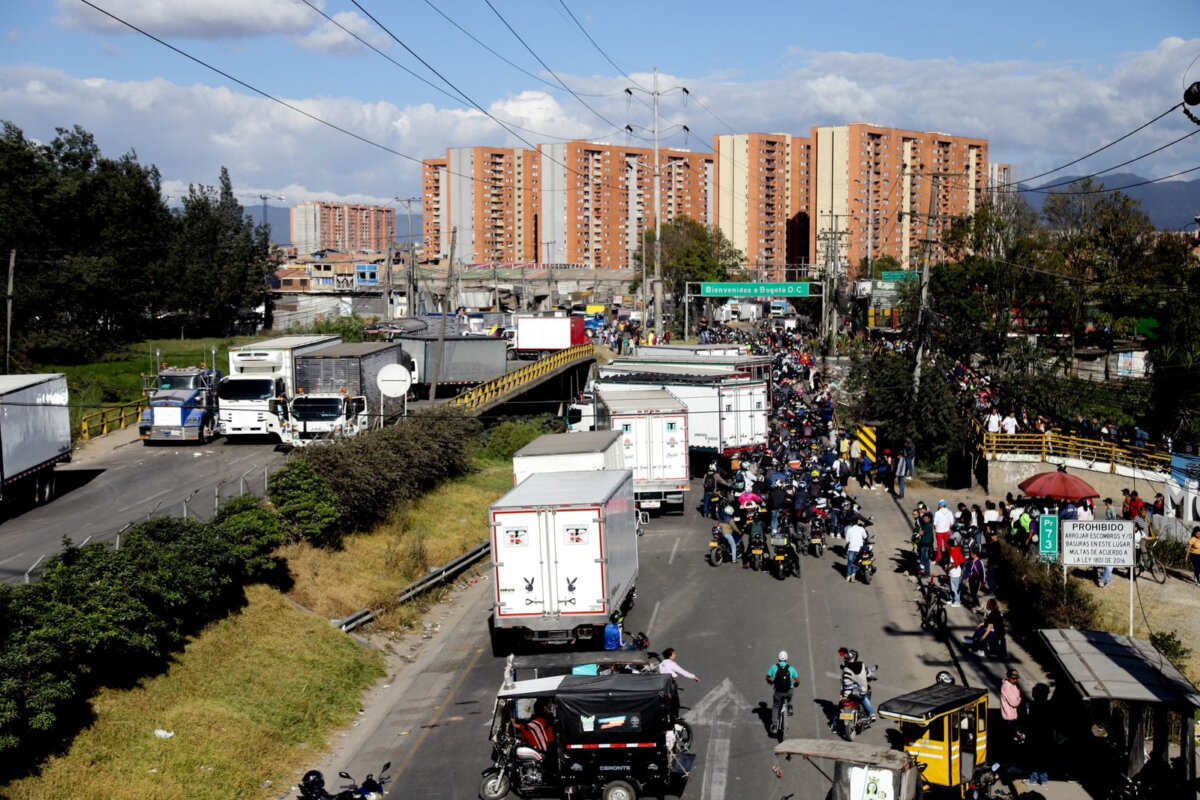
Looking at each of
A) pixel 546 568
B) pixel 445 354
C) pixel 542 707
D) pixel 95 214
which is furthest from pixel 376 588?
pixel 95 214

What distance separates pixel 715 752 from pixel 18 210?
170ft

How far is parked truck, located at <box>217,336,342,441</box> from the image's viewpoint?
113ft

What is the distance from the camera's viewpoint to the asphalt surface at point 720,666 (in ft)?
45.6

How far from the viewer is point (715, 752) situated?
1426 cm

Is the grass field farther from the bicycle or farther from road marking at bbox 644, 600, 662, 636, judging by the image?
the bicycle

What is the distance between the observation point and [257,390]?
113 ft

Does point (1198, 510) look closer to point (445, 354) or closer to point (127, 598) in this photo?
point (127, 598)

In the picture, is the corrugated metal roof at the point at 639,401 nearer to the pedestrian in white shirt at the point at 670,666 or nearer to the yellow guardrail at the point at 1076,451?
the yellow guardrail at the point at 1076,451

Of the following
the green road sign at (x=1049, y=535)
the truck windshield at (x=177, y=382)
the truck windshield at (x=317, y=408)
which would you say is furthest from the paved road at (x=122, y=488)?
the green road sign at (x=1049, y=535)

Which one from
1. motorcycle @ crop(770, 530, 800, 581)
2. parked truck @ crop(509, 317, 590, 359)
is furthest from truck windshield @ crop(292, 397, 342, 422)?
parked truck @ crop(509, 317, 590, 359)

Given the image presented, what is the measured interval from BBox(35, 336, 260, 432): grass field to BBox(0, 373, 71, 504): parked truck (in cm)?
910

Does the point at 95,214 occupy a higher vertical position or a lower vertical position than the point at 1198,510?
higher

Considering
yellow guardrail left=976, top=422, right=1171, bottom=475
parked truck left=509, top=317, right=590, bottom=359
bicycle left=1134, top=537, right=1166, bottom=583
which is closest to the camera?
bicycle left=1134, top=537, right=1166, bottom=583

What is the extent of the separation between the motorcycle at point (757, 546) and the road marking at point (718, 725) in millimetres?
7772
